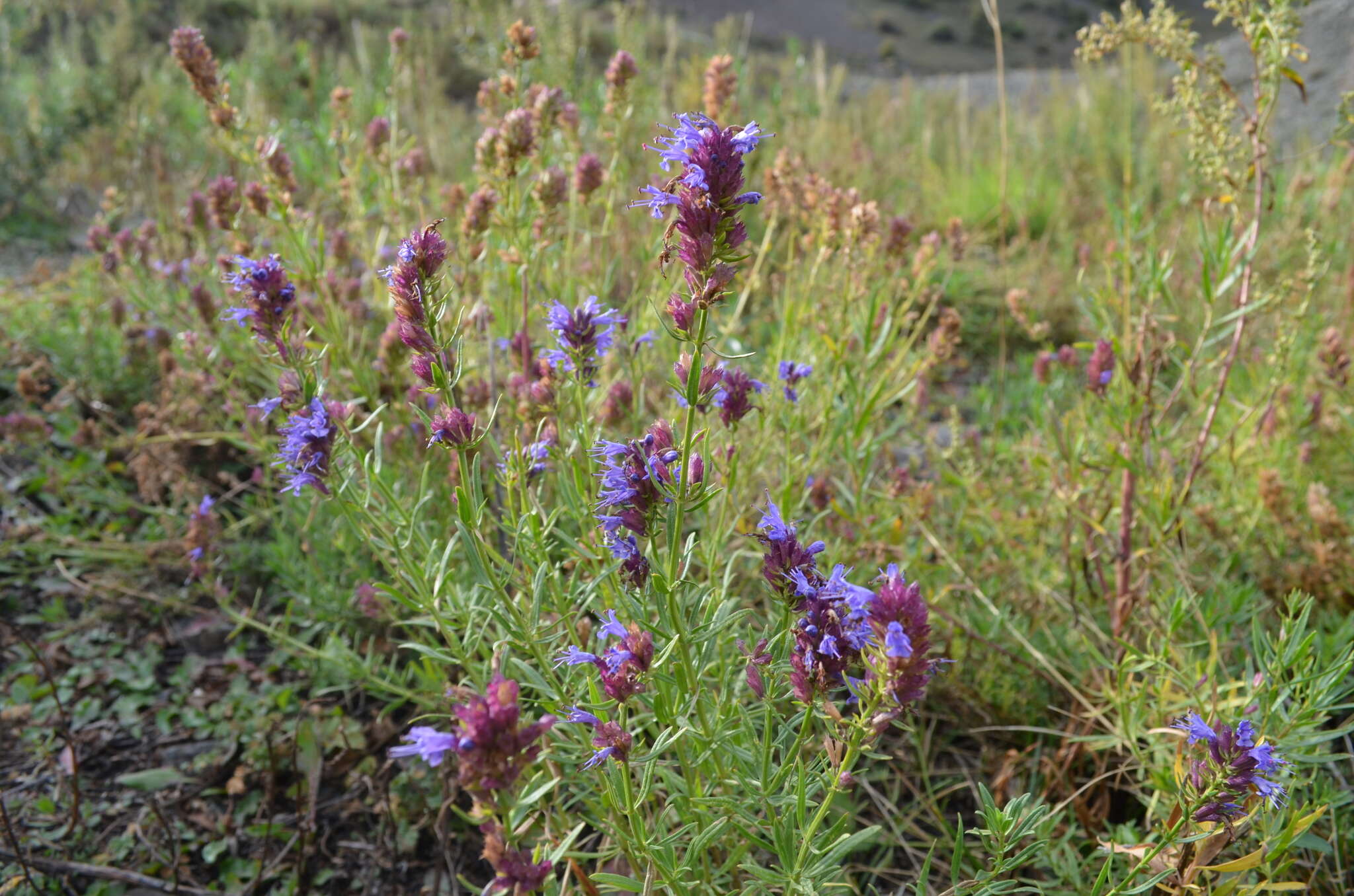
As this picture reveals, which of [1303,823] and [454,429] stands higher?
[454,429]

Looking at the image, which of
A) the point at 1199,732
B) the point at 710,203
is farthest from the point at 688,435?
the point at 1199,732

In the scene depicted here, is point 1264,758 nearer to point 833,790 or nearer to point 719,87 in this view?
point 833,790

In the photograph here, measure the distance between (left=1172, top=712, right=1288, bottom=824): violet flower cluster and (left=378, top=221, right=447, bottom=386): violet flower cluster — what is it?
1169mm

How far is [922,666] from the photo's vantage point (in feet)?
3.40

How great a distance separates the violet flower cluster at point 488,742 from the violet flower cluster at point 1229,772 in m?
0.89

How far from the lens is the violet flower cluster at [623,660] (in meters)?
1.17

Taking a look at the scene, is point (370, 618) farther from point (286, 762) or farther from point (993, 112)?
point (993, 112)

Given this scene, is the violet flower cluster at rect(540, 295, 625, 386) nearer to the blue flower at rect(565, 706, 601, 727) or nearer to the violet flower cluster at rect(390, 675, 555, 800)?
the blue flower at rect(565, 706, 601, 727)

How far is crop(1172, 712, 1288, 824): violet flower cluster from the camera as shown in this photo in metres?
1.13

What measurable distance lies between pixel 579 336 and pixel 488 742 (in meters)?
0.74

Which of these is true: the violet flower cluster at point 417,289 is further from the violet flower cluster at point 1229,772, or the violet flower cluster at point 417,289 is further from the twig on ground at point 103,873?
the twig on ground at point 103,873

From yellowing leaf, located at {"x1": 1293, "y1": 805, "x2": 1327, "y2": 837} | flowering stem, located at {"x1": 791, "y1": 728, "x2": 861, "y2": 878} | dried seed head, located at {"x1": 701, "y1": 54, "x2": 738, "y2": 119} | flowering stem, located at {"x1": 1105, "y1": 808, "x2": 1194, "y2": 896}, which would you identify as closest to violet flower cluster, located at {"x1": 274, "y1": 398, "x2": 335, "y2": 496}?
flowering stem, located at {"x1": 791, "y1": 728, "x2": 861, "y2": 878}

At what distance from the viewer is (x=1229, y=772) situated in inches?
44.6

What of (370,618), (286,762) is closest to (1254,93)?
(370,618)
